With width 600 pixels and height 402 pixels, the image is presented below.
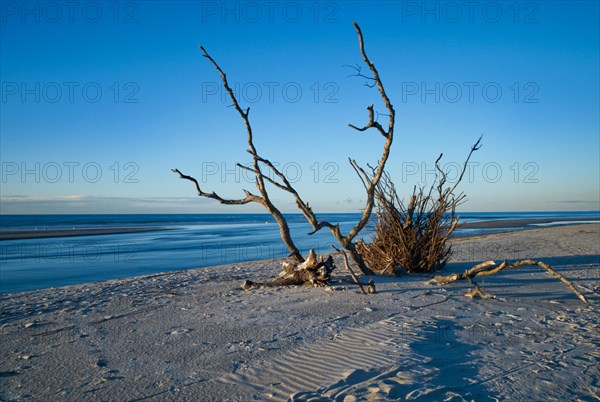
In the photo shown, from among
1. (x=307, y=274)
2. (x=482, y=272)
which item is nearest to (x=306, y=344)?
(x=307, y=274)

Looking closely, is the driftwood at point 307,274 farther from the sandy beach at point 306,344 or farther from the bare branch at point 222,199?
the bare branch at point 222,199

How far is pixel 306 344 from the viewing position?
3621 millimetres

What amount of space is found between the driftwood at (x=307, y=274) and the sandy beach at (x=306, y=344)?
8.1 inches

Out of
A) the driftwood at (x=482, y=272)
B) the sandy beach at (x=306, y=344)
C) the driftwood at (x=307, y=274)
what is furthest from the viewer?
the driftwood at (x=307, y=274)

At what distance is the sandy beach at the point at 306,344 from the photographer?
2.77 meters

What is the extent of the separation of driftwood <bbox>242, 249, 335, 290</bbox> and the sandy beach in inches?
8.1

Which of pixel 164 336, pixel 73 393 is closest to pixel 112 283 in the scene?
pixel 164 336

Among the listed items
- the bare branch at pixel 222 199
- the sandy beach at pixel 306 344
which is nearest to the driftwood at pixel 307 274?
the sandy beach at pixel 306 344

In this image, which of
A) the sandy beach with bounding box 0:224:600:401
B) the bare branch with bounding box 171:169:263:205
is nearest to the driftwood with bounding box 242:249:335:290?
the sandy beach with bounding box 0:224:600:401

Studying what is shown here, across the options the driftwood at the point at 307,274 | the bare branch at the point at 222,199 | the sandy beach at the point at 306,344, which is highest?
the bare branch at the point at 222,199

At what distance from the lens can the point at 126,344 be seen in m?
3.75

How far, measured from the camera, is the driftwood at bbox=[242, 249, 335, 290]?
6160 mm

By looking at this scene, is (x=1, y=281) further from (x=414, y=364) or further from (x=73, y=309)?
(x=414, y=364)

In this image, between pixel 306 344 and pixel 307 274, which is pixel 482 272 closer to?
pixel 307 274
